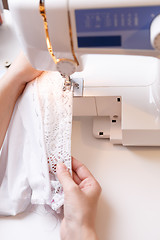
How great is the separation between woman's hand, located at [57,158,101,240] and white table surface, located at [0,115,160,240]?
90 mm

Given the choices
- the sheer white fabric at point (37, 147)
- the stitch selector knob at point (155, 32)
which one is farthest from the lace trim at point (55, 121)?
the stitch selector knob at point (155, 32)

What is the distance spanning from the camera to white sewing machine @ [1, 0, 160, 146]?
76 centimetres

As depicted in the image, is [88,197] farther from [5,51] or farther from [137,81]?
[5,51]

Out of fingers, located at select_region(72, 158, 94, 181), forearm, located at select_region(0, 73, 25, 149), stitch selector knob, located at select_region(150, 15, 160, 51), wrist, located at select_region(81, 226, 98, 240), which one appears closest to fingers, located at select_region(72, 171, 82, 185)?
fingers, located at select_region(72, 158, 94, 181)

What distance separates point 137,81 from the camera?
3.59ft

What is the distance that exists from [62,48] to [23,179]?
435 millimetres

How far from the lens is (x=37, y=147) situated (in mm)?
1061

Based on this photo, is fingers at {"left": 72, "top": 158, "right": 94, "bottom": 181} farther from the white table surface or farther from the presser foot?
the presser foot

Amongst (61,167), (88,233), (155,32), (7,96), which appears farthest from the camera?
(7,96)

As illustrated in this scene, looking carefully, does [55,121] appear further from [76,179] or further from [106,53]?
[106,53]

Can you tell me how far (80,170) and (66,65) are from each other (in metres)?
0.33

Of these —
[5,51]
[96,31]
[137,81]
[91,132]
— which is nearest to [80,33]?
[96,31]

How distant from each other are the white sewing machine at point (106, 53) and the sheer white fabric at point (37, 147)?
0.09m

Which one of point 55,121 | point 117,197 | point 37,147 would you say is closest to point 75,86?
point 55,121
